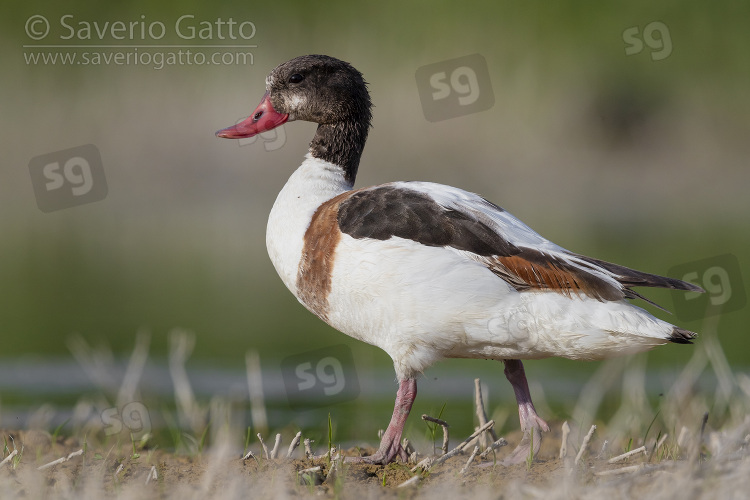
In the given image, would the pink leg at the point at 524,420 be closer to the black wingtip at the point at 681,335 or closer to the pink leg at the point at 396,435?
the pink leg at the point at 396,435

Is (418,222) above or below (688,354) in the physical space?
above

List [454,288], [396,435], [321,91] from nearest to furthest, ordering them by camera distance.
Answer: [454,288] < [396,435] < [321,91]

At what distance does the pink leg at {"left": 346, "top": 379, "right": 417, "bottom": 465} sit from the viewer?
4.74 m

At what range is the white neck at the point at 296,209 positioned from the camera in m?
5.18

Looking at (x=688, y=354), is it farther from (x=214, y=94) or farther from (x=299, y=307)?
(x=214, y=94)

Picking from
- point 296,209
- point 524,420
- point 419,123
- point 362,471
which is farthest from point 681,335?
point 419,123

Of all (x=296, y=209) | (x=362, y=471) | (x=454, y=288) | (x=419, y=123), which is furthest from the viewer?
(x=419, y=123)

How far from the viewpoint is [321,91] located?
5.89 meters

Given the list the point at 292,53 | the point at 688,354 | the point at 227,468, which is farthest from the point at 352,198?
the point at 292,53

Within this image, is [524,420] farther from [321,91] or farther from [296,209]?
[321,91]

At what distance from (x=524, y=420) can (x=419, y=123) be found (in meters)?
9.95

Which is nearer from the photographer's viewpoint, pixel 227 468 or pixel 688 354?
pixel 227 468

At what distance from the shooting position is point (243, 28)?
16.3 metres

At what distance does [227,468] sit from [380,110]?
35.6 feet
